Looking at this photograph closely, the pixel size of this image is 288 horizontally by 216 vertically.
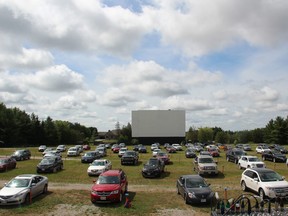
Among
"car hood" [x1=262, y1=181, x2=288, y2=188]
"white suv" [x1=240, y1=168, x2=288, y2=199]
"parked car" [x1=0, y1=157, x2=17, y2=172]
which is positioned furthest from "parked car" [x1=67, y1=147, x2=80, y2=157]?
"car hood" [x1=262, y1=181, x2=288, y2=188]

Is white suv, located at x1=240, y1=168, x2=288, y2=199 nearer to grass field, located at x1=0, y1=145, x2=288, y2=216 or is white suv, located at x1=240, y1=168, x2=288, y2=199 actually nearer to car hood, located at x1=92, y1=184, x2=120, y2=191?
grass field, located at x1=0, y1=145, x2=288, y2=216

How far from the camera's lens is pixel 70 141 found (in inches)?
4737

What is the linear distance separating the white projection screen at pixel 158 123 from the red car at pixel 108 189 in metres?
83.0

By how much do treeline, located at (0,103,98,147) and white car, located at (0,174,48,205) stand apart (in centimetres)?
7033

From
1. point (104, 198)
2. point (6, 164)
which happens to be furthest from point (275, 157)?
point (6, 164)

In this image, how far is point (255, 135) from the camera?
440 ft

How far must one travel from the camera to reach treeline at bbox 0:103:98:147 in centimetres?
8981

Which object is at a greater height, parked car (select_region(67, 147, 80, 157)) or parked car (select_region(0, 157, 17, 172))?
parked car (select_region(67, 147, 80, 157))

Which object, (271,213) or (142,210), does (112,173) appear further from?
(271,213)

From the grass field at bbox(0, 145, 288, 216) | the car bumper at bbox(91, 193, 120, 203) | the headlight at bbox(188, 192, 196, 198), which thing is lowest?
the grass field at bbox(0, 145, 288, 216)

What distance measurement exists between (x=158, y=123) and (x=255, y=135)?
5028 centimetres

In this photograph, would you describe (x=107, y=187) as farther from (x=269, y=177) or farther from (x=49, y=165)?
(x=49, y=165)

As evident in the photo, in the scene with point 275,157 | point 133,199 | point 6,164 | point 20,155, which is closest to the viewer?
point 133,199

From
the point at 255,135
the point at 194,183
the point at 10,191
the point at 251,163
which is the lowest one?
the point at 10,191
